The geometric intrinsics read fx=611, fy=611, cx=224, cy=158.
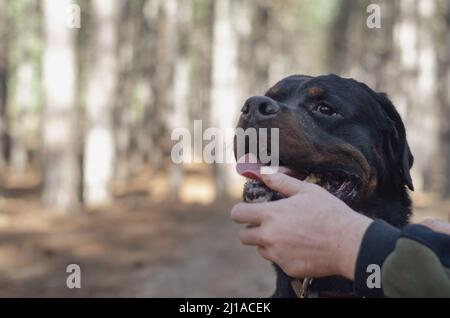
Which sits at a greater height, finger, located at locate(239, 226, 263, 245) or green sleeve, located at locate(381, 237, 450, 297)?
finger, located at locate(239, 226, 263, 245)

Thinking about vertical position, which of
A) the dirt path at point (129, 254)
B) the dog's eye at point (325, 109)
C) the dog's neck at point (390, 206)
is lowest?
the dirt path at point (129, 254)

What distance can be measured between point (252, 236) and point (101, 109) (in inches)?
587

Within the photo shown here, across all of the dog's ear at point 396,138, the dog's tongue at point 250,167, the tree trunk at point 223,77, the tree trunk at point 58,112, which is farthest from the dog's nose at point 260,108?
the tree trunk at point 223,77

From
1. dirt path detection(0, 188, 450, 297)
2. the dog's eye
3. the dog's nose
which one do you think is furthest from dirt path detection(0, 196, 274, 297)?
the dog's nose

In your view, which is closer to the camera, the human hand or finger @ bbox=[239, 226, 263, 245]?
the human hand

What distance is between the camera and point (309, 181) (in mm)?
3807

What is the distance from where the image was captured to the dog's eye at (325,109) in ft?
13.8

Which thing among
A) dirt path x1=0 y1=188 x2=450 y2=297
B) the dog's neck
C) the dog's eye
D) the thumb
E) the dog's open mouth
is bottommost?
dirt path x1=0 y1=188 x2=450 y2=297

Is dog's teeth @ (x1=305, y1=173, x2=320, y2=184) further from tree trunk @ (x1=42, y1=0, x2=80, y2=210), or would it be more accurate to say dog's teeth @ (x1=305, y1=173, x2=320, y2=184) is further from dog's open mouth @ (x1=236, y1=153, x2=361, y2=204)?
tree trunk @ (x1=42, y1=0, x2=80, y2=210)

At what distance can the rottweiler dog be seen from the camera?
369 centimetres

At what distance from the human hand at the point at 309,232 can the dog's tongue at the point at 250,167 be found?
0.54 metres

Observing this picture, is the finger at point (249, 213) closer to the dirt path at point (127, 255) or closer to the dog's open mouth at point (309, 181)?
the dog's open mouth at point (309, 181)
